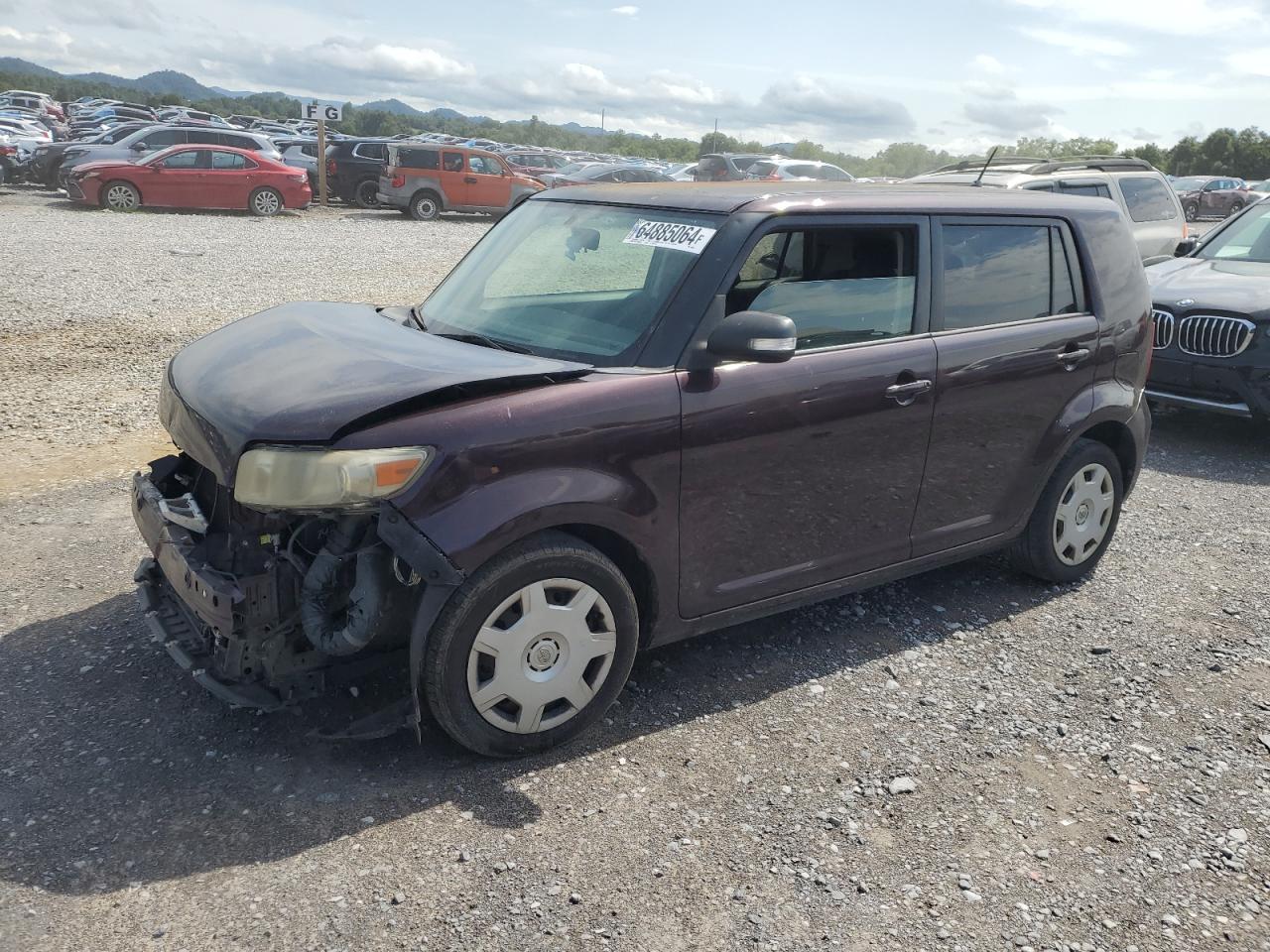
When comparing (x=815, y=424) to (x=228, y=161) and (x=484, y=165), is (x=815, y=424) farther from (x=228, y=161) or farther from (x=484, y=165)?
(x=484, y=165)

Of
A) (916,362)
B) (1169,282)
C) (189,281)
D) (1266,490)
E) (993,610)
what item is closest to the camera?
(916,362)

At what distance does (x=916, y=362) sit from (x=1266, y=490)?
406 cm

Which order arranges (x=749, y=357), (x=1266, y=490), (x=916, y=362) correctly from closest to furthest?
1. (x=749, y=357)
2. (x=916, y=362)
3. (x=1266, y=490)

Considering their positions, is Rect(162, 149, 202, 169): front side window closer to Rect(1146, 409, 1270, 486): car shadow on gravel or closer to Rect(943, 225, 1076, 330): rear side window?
Rect(1146, 409, 1270, 486): car shadow on gravel

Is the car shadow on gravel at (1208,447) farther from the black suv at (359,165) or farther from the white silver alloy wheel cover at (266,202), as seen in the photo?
the black suv at (359,165)

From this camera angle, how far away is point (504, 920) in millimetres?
2764

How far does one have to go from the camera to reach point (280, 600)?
10.4ft

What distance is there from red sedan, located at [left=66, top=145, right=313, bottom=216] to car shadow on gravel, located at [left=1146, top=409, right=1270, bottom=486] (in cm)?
1857

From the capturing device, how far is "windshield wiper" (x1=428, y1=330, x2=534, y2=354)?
378 cm

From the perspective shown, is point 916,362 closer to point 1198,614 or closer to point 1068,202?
point 1068,202

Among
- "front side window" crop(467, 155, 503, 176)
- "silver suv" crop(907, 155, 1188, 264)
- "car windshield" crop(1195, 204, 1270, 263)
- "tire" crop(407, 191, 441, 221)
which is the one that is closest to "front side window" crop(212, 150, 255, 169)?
"tire" crop(407, 191, 441, 221)

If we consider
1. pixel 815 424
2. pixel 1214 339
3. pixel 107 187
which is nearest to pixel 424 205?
pixel 107 187

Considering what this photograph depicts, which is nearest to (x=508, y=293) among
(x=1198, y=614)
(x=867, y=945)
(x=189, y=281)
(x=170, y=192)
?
(x=867, y=945)

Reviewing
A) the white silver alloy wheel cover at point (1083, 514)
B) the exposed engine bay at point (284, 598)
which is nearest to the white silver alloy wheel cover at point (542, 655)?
the exposed engine bay at point (284, 598)
